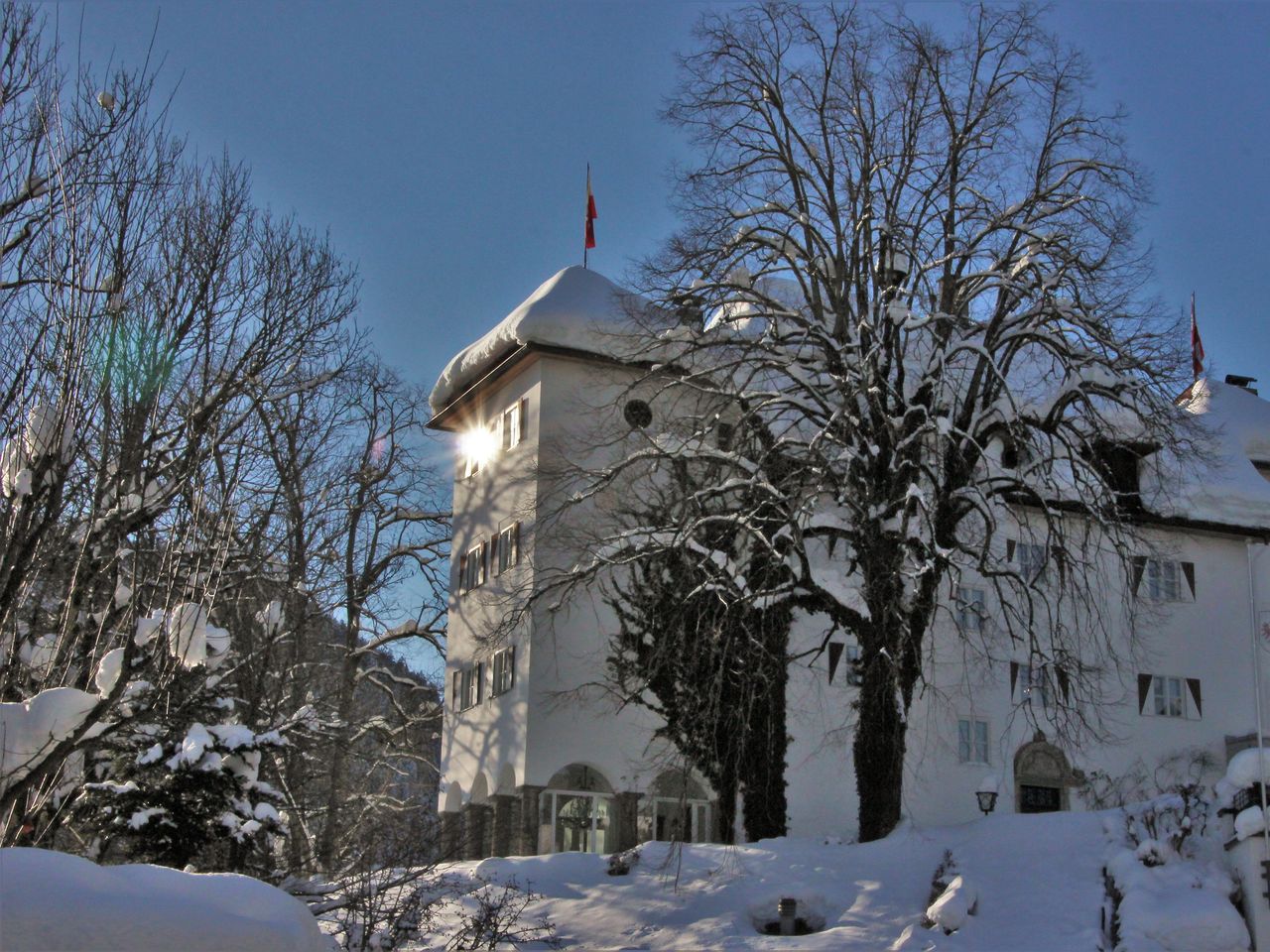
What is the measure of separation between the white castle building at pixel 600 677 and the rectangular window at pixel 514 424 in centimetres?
11

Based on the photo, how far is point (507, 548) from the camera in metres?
34.3

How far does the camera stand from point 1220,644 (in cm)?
3716

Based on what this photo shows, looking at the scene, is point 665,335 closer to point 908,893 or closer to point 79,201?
point 908,893

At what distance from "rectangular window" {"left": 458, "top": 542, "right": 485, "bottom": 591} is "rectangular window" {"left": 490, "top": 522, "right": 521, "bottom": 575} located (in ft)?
2.18

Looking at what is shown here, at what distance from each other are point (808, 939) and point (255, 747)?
275 inches

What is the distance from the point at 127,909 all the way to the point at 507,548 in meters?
28.2

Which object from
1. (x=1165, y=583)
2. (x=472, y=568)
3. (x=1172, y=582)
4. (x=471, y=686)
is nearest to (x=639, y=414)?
(x=472, y=568)

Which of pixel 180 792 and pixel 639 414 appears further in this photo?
pixel 639 414

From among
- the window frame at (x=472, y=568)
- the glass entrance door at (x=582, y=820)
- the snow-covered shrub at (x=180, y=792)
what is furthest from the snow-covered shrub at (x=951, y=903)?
the window frame at (x=472, y=568)

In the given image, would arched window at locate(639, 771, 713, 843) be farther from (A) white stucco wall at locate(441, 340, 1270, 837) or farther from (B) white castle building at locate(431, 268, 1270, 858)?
(A) white stucco wall at locate(441, 340, 1270, 837)

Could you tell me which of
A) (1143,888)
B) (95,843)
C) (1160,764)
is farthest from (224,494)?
(1160,764)

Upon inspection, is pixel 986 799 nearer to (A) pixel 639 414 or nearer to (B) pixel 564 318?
(A) pixel 639 414

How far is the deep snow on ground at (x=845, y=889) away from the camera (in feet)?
61.1

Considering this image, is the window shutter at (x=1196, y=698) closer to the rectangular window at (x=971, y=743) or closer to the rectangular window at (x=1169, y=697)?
the rectangular window at (x=1169, y=697)
